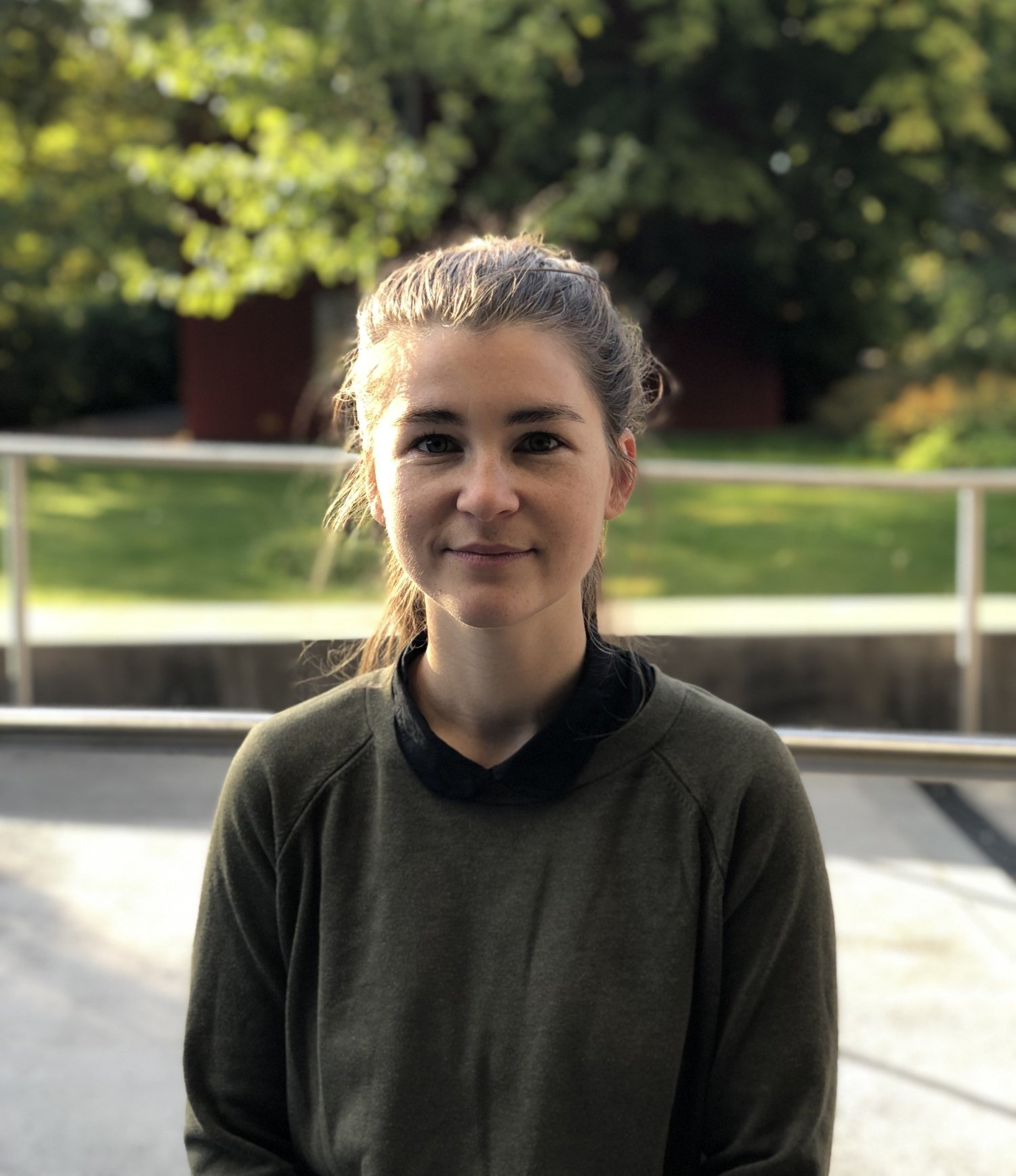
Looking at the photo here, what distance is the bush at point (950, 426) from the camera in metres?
12.0

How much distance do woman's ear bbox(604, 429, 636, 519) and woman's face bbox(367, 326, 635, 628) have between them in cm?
8

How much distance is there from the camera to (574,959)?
3.90ft

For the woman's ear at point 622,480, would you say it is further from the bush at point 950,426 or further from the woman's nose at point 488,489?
the bush at point 950,426

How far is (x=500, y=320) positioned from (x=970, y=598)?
12.3ft

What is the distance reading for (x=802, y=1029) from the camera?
1.20 metres

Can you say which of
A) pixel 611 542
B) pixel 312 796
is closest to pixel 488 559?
pixel 312 796

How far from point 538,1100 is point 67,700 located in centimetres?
421

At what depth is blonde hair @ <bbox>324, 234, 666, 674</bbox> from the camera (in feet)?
3.95

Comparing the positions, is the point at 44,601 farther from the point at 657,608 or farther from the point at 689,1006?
the point at 689,1006

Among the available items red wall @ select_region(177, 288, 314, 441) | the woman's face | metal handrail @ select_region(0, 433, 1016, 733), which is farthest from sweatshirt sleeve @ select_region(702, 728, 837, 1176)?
red wall @ select_region(177, 288, 314, 441)

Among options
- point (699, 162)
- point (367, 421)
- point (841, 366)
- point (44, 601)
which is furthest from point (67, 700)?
point (841, 366)

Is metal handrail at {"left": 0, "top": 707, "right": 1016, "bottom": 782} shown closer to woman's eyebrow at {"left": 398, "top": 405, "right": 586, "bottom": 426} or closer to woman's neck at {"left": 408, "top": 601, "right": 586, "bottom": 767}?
woman's neck at {"left": 408, "top": 601, "right": 586, "bottom": 767}

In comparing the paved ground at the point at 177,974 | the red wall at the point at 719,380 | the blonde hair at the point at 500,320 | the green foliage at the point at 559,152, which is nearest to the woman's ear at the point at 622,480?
the blonde hair at the point at 500,320

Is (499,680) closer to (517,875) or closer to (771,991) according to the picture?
(517,875)
